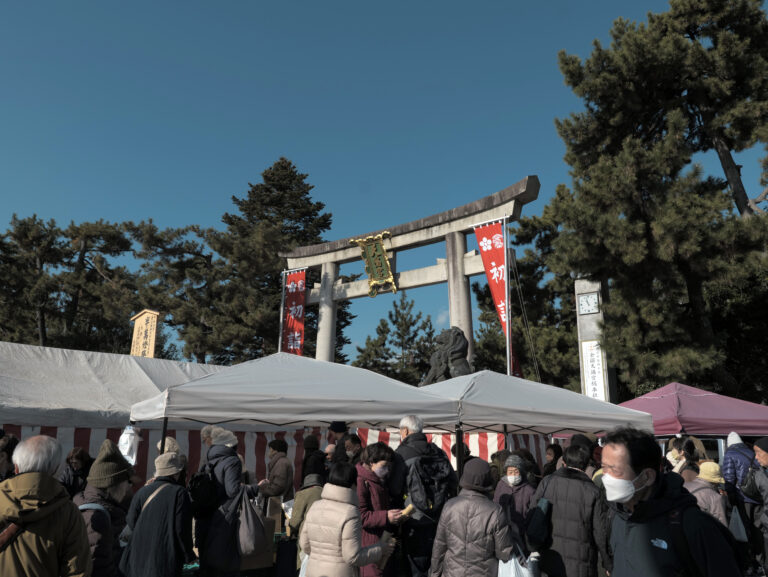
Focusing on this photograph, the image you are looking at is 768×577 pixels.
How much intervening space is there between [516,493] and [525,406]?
148cm

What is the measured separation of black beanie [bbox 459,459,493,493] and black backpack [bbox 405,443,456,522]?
30.8 inches

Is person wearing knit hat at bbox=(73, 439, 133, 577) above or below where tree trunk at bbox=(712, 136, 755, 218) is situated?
below

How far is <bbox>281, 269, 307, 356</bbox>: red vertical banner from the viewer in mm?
18578

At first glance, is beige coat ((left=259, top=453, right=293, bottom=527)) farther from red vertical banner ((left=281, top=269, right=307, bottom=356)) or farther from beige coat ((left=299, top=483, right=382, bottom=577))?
red vertical banner ((left=281, top=269, right=307, bottom=356))

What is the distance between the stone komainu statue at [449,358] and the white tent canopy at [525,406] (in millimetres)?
5199

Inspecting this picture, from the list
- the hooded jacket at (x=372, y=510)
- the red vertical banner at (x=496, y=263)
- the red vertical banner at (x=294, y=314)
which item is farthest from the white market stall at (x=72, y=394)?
the red vertical banner at (x=294, y=314)

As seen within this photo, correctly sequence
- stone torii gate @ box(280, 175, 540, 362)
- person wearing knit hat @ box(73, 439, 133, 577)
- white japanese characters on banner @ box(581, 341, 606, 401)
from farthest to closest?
stone torii gate @ box(280, 175, 540, 362) → white japanese characters on banner @ box(581, 341, 606, 401) → person wearing knit hat @ box(73, 439, 133, 577)

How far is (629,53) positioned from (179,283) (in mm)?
17859

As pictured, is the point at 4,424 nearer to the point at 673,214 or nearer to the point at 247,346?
the point at 673,214

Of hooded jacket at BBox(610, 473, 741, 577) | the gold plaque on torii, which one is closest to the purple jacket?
hooded jacket at BBox(610, 473, 741, 577)

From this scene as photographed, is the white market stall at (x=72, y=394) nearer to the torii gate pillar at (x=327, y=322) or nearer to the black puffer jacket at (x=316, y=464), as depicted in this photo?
the black puffer jacket at (x=316, y=464)

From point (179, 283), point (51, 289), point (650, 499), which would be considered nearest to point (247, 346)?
point (179, 283)

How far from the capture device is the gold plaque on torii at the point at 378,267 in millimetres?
16344

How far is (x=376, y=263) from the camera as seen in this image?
16594 millimetres
